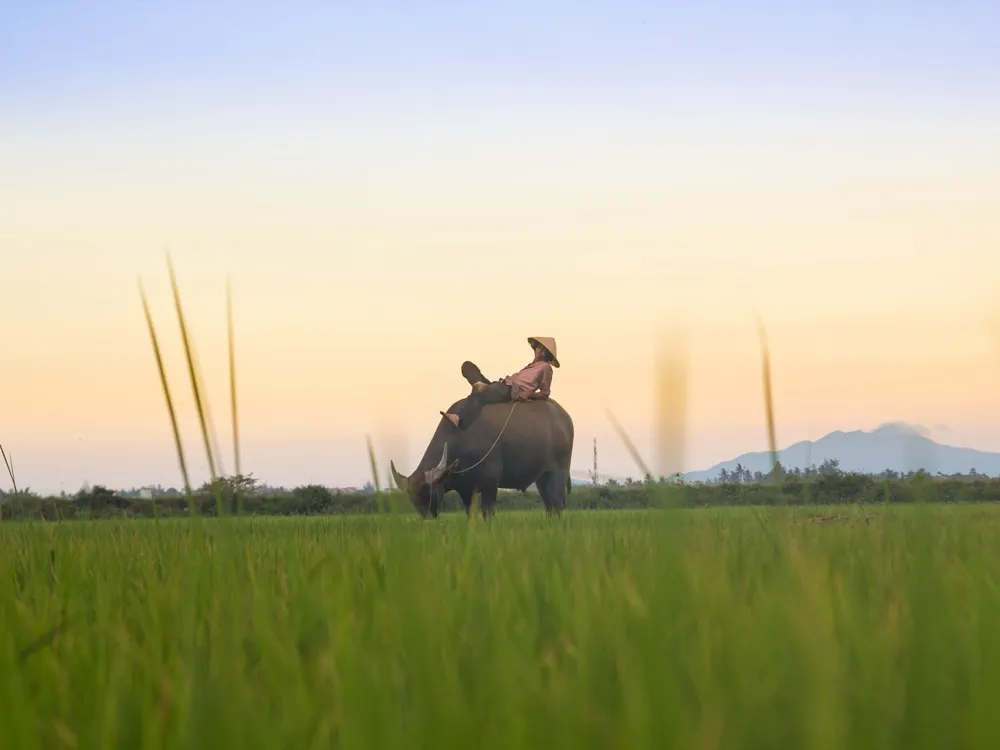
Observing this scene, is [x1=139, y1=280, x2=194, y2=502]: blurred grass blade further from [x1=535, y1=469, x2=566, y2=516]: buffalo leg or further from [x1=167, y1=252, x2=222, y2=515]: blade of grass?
[x1=535, y1=469, x2=566, y2=516]: buffalo leg

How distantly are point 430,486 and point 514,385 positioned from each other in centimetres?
148

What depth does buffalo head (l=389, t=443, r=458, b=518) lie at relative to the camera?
10.6 metres

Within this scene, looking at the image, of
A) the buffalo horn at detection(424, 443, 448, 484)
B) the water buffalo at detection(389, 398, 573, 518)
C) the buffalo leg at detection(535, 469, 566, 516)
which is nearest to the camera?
the buffalo horn at detection(424, 443, 448, 484)

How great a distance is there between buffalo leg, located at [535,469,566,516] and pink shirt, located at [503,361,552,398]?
117cm

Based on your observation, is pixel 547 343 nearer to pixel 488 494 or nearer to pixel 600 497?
pixel 488 494

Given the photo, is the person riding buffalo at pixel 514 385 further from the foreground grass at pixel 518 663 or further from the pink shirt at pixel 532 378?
the foreground grass at pixel 518 663

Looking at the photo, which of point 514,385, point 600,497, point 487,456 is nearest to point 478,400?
point 514,385

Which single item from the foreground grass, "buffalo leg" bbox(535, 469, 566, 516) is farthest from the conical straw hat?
the foreground grass

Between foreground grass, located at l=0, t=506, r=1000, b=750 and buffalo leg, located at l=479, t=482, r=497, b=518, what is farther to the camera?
buffalo leg, located at l=479, t=482, r=497, b=518

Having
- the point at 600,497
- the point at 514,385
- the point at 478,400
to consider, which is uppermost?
the point at 514,385

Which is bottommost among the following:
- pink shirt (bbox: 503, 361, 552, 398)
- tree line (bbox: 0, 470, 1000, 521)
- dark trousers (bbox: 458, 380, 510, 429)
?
tree line (bbox: 0, 470, 1000, 521)

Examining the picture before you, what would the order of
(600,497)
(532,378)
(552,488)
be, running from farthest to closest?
(600,497)
(552,488)
(532,378)

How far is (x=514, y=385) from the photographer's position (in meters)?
11.0

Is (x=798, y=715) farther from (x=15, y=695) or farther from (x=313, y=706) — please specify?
(x=15, y=695)
